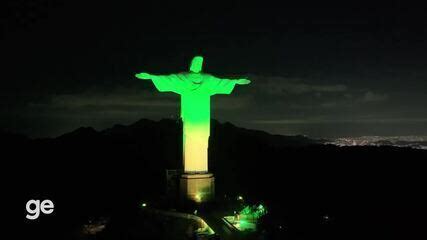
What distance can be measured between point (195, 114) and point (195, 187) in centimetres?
323

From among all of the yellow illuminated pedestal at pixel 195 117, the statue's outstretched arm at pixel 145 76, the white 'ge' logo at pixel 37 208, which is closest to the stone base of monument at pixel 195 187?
the yellow illuminated pedestal at pixel 195 117

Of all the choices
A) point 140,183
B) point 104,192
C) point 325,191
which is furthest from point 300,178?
point 104,192

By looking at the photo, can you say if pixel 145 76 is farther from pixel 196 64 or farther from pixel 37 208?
pixel 37 208

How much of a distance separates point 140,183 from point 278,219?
25.1 meters

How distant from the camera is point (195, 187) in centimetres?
2120

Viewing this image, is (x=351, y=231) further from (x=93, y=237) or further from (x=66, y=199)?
(x=66, y=199)

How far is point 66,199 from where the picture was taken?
40.7 m

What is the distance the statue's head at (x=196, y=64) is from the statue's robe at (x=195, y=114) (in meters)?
0.27

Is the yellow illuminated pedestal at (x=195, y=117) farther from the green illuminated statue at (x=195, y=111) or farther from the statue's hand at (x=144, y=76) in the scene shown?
the statue's hand at (x=144, y=76)

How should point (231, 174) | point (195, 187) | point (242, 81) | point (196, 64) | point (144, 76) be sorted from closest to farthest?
1. point (144, 76)
2. point (195, 187)
3. point (196, 64)
4. point (242, 81)
5. point (231, 174)

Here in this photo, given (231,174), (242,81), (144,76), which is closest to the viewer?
(144,76)

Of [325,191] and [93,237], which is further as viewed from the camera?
[325,191]

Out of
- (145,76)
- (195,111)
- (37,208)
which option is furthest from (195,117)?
(37,208)

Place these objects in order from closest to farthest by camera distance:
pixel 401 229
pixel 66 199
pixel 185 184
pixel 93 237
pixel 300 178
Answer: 1. pixel 401 229
2. pixel 185 184
3. pixel 93 237
4. pixel 300 178
5. pixel 66 199
